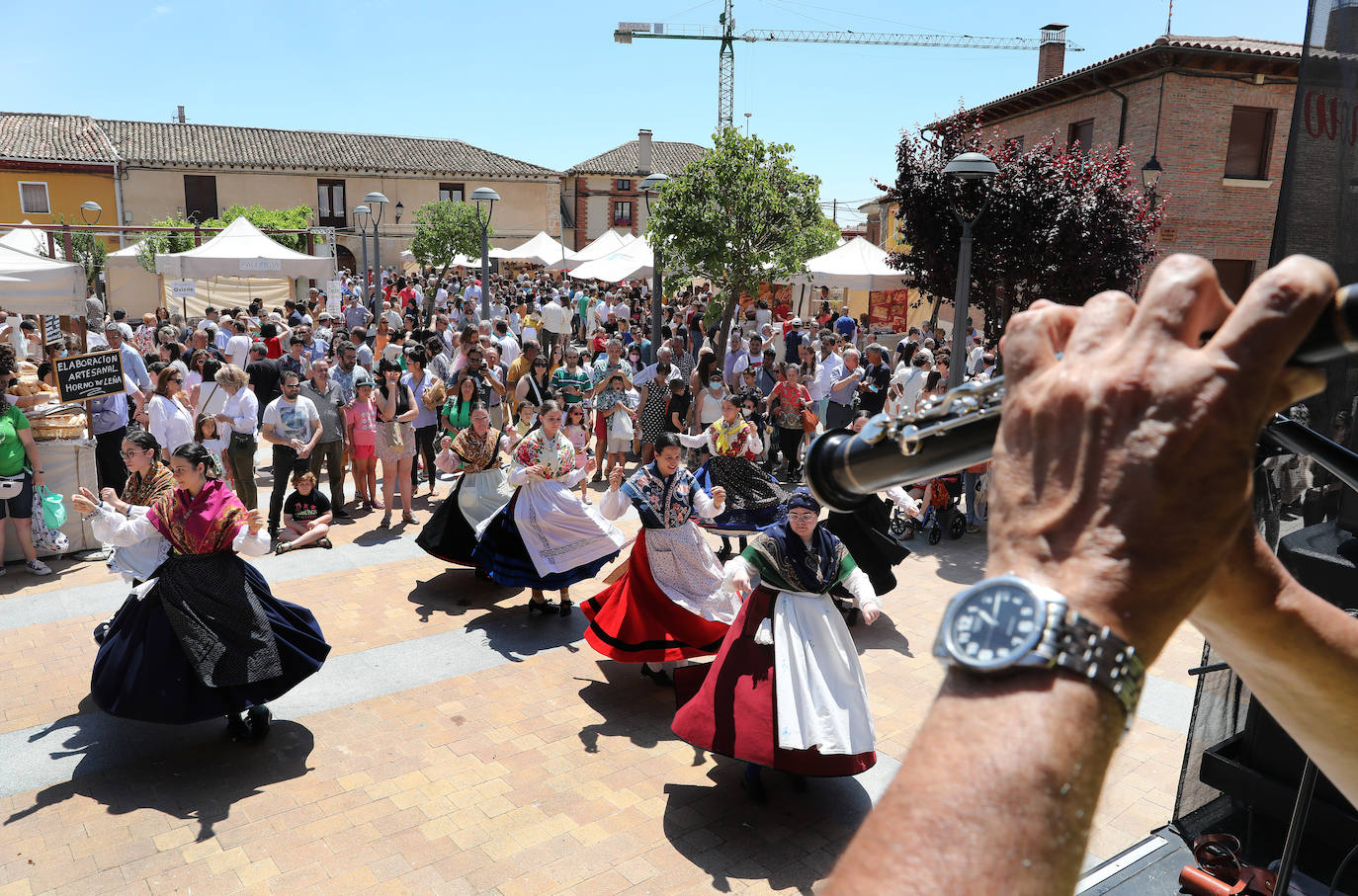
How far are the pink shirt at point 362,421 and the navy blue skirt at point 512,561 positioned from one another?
3.22 metres

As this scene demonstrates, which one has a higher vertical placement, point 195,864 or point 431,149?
point 431,149

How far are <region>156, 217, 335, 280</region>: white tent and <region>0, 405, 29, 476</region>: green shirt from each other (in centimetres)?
540

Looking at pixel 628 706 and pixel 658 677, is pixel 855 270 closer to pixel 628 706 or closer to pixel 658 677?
pixel 658 677

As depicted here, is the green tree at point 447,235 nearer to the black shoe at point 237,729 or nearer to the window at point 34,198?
the window at point 34,198

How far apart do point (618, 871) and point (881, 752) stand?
1983 millimetres

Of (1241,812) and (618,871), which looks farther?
(618,871)

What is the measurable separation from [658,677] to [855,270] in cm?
1247

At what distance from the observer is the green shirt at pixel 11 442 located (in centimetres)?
819

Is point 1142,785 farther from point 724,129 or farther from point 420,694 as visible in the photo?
point 724,129

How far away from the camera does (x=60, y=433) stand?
9.10 metres

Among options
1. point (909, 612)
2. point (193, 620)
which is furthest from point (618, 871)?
point (909, 612)

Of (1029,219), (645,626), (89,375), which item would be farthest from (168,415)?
(1029,219)

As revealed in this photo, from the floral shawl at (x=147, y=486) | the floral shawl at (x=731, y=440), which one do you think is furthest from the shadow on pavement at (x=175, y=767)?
the floral shawl at (x=731, y=440)

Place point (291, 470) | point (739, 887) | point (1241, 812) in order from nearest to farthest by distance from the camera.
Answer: point (1241, 812), point (739, 887), point (291, 470)
